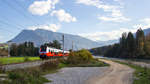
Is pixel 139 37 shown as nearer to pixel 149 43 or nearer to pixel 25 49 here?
pixel 149 43

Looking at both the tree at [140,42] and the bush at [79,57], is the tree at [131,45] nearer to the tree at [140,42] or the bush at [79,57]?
the tree at [140,42]

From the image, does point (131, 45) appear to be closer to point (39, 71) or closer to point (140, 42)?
point (140, 42)

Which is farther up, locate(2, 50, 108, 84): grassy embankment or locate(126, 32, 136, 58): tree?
locate(126, 32, 136, 58): tree

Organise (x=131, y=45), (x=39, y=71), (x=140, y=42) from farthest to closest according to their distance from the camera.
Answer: (x=131, y=45)
(x=140, y=42)
(x=39, y=71)

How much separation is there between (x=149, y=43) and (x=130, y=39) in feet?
31.0

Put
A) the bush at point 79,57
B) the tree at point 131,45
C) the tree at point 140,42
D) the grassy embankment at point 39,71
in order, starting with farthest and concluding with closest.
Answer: the tree at point 131,45
the tree at point 140,42
the bush at point 79,57
the grassy embankment at point 39,71

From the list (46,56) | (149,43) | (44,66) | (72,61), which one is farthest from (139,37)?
(44,66)

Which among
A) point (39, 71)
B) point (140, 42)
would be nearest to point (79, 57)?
point (39, 71)

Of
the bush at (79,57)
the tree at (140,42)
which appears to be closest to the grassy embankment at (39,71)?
the bush at (79,57)

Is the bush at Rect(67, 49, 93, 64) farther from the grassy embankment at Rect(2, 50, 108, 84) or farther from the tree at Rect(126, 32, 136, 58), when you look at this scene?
the tree at Rect(126, 32, 136, 58)

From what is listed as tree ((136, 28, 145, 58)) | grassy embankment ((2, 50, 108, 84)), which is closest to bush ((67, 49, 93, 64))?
grassy embankment ((2, 50, 108, 84))

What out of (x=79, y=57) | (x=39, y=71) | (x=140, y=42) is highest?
(x=140, y=42)

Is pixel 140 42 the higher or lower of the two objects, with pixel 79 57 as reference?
higher

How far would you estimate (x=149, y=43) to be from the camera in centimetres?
8175
